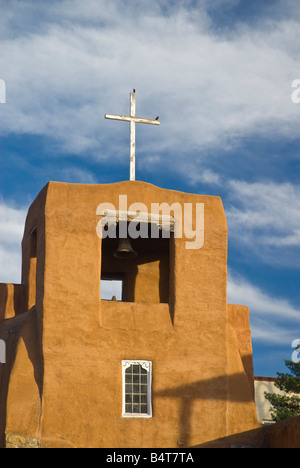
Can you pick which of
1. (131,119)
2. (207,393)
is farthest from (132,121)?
(207,393)

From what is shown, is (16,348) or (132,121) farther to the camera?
(132,121)

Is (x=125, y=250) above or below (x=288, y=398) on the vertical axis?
above

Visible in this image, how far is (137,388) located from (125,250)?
148 inches

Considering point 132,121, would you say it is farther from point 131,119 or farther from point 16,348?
point 16,348

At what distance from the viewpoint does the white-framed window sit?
67.7 feet

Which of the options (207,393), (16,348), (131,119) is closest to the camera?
(16,348)

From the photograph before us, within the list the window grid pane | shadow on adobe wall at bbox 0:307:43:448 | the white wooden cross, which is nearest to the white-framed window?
the window grid pane

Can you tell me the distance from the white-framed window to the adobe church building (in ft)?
0.08

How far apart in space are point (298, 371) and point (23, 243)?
1294cm

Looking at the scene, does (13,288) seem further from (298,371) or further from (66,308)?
(298,371)

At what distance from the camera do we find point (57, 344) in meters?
20.3

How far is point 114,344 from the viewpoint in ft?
68.3

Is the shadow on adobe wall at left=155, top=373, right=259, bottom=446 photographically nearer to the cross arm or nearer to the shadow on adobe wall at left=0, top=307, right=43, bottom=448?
the shadow on adobe wall at left=0, top=307, right=43, bottom=448

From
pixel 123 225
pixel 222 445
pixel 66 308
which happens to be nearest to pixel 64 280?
pixel 66 308
